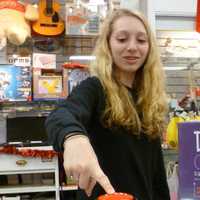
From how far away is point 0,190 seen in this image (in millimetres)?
2518

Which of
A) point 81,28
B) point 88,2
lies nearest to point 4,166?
point 81,28

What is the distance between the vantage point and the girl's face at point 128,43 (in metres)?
1.00

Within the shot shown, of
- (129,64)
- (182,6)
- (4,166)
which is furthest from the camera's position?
(182,6)

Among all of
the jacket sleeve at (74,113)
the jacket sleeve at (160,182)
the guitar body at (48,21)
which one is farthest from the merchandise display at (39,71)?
the jacket sleeve at (74,113)

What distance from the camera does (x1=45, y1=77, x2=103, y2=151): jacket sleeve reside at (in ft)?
2.17

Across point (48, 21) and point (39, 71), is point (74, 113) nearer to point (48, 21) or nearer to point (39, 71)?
point (39, 71)

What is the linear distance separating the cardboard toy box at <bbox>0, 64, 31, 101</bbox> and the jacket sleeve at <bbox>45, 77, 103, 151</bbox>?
5.65 ft

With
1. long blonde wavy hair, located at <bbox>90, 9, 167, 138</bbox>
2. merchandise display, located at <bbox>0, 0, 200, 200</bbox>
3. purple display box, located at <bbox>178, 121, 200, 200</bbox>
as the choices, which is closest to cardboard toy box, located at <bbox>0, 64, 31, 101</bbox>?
merchandise display, located at <bbox>0, 0, 200, 200</bbox>

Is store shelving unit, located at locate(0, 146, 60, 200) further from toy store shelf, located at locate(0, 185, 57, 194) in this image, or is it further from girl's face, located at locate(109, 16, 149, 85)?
girl's face, located at locate(109, 16, 149, 85)

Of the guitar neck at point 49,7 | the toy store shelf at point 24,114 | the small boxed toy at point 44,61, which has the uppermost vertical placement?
the guitar neck at point 49,7

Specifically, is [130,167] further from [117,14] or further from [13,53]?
[13,53]

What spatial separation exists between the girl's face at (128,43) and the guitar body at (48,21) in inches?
72.3

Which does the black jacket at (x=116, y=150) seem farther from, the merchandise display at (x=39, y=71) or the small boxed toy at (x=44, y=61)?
the small boxed toy at (x=44, y=61)

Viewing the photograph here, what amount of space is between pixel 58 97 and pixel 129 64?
68.2 inches
